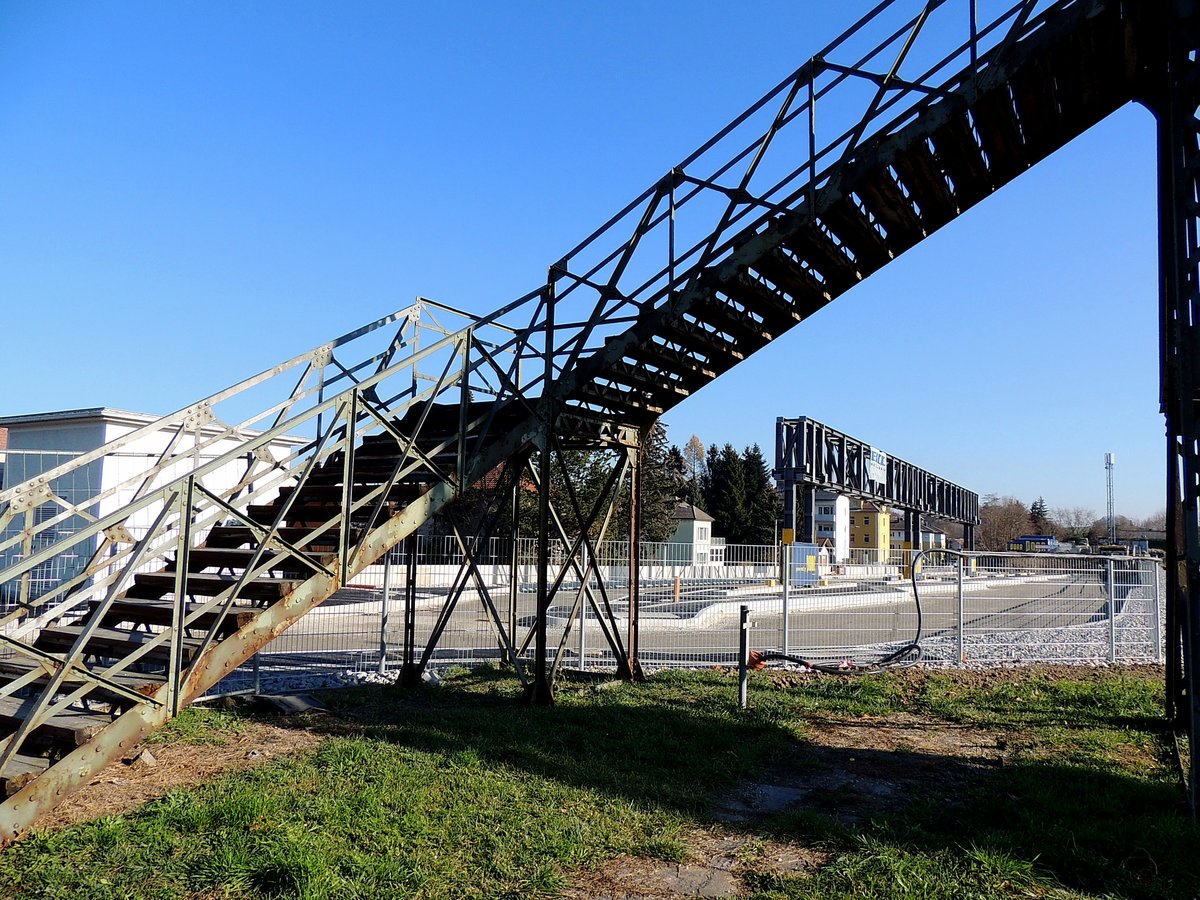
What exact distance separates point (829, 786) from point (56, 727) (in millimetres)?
5453

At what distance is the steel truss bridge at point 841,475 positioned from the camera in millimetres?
33938

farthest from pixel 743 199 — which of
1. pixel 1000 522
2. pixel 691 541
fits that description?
pixel 1000 522

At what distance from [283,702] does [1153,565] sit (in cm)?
1349

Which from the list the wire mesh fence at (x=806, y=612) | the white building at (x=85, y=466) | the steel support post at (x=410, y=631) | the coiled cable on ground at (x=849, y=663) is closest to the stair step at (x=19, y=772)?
the steel support post at (x=410, y=631)

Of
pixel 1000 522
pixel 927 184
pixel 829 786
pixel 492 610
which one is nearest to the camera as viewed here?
pixel 829 786

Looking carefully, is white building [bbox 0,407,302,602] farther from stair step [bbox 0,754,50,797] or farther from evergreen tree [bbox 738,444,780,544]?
evergreen tree [bbox 738,444,780,544]

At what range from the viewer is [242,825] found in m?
5.16

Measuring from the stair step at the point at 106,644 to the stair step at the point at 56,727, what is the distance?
714 millimetres

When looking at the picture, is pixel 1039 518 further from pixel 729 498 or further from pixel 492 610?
pixel 492 610

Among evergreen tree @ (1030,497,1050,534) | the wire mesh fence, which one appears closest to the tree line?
evergreen tree @ (1030,497,1050,534)

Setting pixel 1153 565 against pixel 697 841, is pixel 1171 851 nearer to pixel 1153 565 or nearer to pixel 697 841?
pixel 697 841

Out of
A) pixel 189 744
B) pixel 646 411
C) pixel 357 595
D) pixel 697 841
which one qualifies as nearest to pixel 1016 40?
pixel 646 411

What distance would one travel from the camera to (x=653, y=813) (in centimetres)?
580

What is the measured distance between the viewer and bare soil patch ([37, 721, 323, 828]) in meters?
5.70
